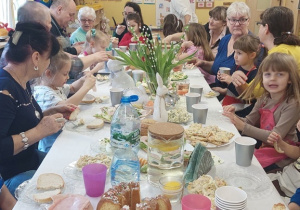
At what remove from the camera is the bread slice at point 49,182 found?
44.6 inches

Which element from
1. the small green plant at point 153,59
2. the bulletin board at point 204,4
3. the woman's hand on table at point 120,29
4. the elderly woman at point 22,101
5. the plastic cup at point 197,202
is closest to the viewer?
the plastic cup at point 197,202

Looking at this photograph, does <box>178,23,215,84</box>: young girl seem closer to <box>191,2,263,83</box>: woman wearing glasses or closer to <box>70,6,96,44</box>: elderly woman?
<box>191,2,263,83</box>: woman wearing glasses

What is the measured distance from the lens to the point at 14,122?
1.60 metres

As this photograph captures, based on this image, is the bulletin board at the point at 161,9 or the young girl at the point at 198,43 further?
the bulletin board at the point at 161,9

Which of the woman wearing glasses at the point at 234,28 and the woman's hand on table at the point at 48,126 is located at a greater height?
the woman wearing glasses at the point at 234,28

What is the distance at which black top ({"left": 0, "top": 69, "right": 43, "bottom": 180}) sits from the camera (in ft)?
4.80

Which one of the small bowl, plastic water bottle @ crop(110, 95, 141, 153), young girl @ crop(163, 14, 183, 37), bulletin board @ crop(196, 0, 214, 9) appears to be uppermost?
bulletin board @ crop(196, 0, 214, 9)

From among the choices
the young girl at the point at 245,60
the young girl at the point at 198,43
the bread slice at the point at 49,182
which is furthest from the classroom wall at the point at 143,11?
the bread slice at the point at 49,182

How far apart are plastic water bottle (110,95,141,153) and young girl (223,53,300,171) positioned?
55cm

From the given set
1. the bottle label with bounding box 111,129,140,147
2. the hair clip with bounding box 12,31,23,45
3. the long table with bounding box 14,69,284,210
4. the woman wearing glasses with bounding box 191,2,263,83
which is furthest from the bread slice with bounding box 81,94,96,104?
→ the woman wearing glasses with bounding box 191,2,263,83

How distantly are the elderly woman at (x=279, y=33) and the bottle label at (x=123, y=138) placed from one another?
4.07ft

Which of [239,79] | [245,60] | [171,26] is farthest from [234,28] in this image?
[171,26]

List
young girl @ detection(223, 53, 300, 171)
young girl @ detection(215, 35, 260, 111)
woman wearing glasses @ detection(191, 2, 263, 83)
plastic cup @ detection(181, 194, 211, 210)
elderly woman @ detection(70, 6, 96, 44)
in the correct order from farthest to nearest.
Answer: elderly woman @ detection(70, 6, 96, 44) → woman wearing glasses @ detection(191, 2, 263, 83) → young girl @ detection(215, 35, 260, 111) → young girl @ detection(223, 53, 300, 171) → plastic cup @ detection(181, 194, 211, 210)

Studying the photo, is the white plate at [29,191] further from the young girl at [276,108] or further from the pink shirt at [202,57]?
the pink shirt at [202,57]
